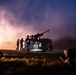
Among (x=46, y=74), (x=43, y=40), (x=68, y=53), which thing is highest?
(x=43, y=40)

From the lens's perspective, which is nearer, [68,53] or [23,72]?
[23,72]

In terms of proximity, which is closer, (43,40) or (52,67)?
(52,67)

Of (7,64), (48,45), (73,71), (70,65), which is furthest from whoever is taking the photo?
(48,45)

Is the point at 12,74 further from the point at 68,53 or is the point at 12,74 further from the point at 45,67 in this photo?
the point at 68,53

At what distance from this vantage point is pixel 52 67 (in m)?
22.2

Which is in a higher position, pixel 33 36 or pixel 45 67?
pixel 33 36

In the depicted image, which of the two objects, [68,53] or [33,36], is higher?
[33,36]

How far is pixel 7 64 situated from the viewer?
25312 mm

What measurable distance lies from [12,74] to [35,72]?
2.08m

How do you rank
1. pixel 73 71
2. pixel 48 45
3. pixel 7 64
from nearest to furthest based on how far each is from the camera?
pixel 73 71 → pixel 7 64 → pixel 48 45

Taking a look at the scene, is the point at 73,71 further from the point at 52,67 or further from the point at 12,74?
the point at 12,74

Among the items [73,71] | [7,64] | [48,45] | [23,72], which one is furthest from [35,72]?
[48,45]

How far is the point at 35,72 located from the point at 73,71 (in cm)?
340

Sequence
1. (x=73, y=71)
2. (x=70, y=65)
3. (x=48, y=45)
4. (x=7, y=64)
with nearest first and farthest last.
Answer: (x=73, y=71)
(x=70, y=65)
(x=7, y=64)
(x=48, y=45)
